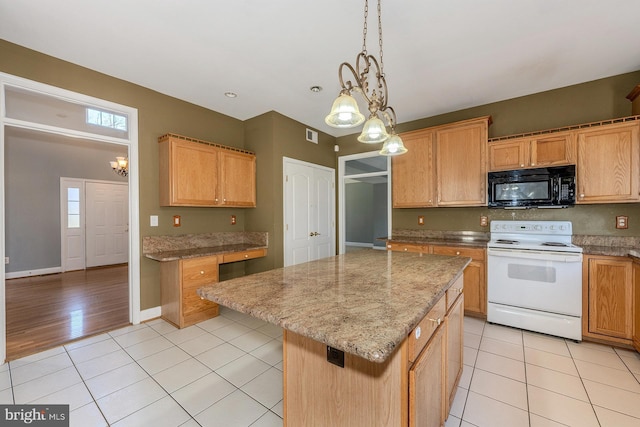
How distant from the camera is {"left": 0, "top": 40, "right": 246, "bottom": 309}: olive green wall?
2.45 m

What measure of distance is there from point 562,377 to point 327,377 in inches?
84.3

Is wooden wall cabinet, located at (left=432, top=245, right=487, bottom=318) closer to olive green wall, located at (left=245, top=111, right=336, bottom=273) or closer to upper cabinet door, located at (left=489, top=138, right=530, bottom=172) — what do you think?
upper cabinet door, located at (left=489, top=138, right=530, bottom=172)

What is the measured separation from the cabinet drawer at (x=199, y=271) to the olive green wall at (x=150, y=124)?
57 cm

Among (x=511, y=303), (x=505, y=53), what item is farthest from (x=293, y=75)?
(x=511, y=303)

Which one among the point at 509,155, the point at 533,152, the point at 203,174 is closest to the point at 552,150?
the point at 533,152

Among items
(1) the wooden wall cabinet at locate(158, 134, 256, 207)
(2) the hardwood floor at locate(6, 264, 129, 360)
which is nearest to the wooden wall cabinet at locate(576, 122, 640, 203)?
(1) the wooden wall cabinet at locate(158, 134, 256, 207)

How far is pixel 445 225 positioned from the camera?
3.85m

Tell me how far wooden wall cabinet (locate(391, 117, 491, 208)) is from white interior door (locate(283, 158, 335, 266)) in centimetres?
131

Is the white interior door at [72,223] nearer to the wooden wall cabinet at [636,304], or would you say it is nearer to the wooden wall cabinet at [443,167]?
the wooden wall cabinet at [443,167]

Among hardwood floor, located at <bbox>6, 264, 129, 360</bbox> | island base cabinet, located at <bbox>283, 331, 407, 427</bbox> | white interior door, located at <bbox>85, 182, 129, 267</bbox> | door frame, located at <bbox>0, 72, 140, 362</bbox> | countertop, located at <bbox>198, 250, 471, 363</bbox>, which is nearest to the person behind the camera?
countertop, located at <bbox>198, 250, 471, 363</bbox>

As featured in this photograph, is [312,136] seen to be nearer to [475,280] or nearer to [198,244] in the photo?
[198,244]

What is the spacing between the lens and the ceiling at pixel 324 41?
193cm

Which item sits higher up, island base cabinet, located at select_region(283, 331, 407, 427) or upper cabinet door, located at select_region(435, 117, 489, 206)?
upper cabinet door, located at select_region(435, 117, 489, 206)

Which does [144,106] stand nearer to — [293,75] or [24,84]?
[24,84]
